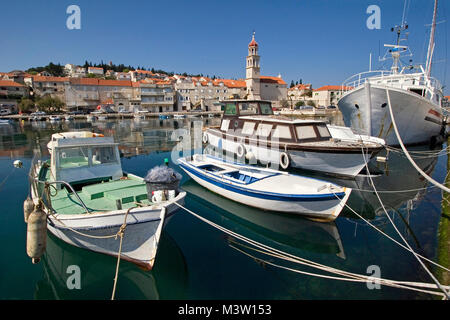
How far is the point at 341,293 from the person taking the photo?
5598mm

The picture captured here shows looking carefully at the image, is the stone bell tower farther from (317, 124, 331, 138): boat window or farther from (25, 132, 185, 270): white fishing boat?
(25, 132, 185, 270): white fishing boat

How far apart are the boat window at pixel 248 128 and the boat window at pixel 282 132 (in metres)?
1.86

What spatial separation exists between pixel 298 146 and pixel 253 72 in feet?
279

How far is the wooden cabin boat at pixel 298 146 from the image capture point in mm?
12984

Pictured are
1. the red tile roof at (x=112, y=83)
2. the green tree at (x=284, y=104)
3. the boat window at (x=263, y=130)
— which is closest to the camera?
the boat window at (x=263, y=130)

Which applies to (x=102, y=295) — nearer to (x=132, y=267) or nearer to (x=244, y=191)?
(x=132, y=267)

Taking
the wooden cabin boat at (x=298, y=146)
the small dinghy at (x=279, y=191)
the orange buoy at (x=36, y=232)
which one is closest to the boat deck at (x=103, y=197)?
the orange buoy at (x=36, y=232)

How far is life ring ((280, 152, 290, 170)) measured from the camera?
14086mm

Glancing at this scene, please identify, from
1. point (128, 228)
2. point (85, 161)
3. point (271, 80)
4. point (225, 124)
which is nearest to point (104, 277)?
point (128, 228)

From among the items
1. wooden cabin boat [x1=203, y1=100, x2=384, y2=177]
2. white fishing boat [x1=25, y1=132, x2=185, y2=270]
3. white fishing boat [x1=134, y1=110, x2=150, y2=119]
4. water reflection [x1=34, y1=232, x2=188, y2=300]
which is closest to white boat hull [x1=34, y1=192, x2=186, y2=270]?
white fishing boat [x1=25, y1=132, x2=185, y2=270]

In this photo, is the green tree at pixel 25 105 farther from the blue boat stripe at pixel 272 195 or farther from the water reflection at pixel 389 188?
the water reflection at pixel 389 188

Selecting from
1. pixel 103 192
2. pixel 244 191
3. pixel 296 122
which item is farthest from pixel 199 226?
pixel 296 122

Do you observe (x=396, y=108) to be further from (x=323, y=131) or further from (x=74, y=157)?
(x=74, y=157)

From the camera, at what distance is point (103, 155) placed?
30.6 feet
